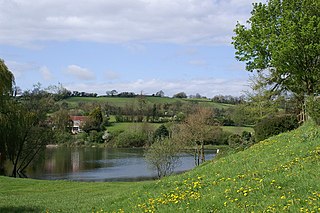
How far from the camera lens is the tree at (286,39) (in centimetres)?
2402

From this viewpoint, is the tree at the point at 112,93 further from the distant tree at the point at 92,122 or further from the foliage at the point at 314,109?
the foliage at the point at 314,109

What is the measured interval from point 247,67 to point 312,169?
19.8 metres

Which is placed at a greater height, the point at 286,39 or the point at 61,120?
the point at 286,39

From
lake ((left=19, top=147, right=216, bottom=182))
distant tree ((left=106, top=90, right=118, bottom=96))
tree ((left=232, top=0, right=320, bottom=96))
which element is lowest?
lake ((left=19, top=147, right=216, bottom=182))

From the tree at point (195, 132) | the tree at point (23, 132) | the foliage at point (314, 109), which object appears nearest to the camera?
the foliage at point (314, 109)

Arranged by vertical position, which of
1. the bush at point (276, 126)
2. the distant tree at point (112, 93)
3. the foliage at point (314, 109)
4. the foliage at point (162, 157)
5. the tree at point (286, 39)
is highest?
the distant tree at point (112, 93)

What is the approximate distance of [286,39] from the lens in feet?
79.8

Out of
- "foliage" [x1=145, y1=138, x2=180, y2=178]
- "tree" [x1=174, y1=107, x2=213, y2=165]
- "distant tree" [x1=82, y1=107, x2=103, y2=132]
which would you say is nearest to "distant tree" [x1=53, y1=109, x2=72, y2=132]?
"distant tree" [x1=82, y1=107, x2=103, y2=132]

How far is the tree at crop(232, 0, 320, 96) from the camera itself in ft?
78.8

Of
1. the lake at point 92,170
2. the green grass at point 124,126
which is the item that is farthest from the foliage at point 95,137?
the lake at point 92,170

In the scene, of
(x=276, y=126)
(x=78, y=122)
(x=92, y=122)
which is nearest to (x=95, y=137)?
(x=92, y=122)

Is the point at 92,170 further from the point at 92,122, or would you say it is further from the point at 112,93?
the point at 112,93

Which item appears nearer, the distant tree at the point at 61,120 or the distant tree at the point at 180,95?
the distant tree at the point at 61,120

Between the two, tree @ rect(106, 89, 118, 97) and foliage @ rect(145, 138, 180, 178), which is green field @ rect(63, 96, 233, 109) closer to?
tree @ rect(106, 89, 118, 97)
